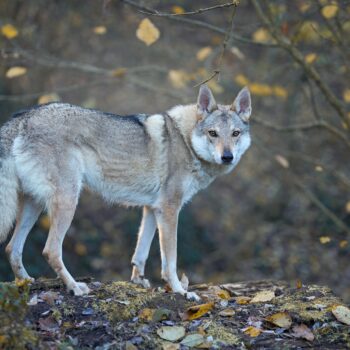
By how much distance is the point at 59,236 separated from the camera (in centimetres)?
603

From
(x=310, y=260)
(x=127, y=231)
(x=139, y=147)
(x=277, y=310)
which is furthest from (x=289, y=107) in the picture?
(x=277, y=310)

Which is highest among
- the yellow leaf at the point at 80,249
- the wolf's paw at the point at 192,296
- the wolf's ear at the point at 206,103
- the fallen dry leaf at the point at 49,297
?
the wolf's ear at the point at 206,103

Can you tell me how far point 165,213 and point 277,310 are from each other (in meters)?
1.58

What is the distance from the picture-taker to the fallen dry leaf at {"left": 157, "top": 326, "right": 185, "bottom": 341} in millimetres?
5164

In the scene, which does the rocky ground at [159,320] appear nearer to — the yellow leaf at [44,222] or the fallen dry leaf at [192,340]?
the fallen dry leaf at [192,340]

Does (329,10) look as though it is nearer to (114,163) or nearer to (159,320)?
(114,163)

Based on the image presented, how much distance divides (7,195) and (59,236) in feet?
2.05

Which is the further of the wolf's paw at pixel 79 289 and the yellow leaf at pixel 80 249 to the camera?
the yellow leaf at pixel 80 249

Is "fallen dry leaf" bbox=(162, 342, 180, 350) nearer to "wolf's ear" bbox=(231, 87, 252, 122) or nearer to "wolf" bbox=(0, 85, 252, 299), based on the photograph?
"wolf" bbox=(0, 85, 252, 299)

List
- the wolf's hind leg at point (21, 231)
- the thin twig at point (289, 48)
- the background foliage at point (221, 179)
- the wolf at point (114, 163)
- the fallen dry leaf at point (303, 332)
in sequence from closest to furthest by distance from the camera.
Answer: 1. the fallen dry leaf at point (303, 332)
2. the wolf at point (114, 163)
3. the wolf's hind leg at point (21, 231)
4. the thin twig at point (289, 48)
5. the background foliage at point (221, 179)

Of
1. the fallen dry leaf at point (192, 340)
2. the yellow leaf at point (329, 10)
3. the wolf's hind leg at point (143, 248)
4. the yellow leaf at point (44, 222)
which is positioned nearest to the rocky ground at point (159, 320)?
the fallen dry leaf at point (192, 340)

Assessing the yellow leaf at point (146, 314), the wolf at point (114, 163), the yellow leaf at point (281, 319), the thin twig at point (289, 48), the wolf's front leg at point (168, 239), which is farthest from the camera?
the thin twig at point (289, 48)

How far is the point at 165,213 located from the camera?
671 centimetres

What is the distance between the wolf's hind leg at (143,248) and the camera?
691cm
